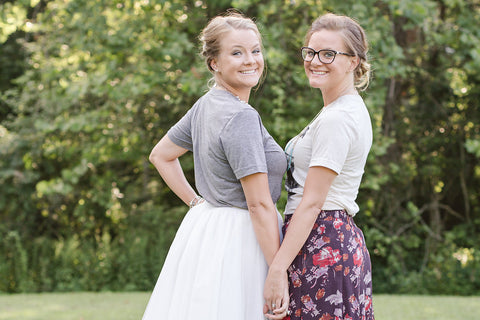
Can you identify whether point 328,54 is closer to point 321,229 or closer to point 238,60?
point 238,60

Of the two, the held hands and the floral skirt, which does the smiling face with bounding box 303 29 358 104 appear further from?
the held hands

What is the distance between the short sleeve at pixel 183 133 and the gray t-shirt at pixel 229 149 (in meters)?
0.14

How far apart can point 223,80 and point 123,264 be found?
7774mm

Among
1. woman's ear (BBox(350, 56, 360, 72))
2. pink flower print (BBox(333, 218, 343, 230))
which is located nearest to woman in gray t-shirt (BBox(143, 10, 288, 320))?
pink flower print (BBox(333, 218, 343, 230))

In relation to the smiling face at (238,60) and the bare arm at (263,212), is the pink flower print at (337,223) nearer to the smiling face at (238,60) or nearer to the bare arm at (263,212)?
the bare arm at (263,212)

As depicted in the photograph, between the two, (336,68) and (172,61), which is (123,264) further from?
(336,68)

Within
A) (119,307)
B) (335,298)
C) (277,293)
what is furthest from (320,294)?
(119,307)

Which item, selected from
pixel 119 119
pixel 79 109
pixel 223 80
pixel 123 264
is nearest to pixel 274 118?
pixel 119 119

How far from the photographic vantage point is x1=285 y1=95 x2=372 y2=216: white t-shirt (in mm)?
2033

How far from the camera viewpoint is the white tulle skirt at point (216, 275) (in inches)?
83.3

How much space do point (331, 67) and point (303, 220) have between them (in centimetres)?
62

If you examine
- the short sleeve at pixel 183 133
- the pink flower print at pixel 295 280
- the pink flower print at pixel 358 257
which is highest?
the short sleeve at pixel 183 133

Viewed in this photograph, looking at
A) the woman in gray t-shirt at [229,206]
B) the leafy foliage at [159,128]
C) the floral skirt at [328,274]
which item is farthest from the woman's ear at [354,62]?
the leafy foliage at [159,128]

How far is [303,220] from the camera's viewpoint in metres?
2.05
